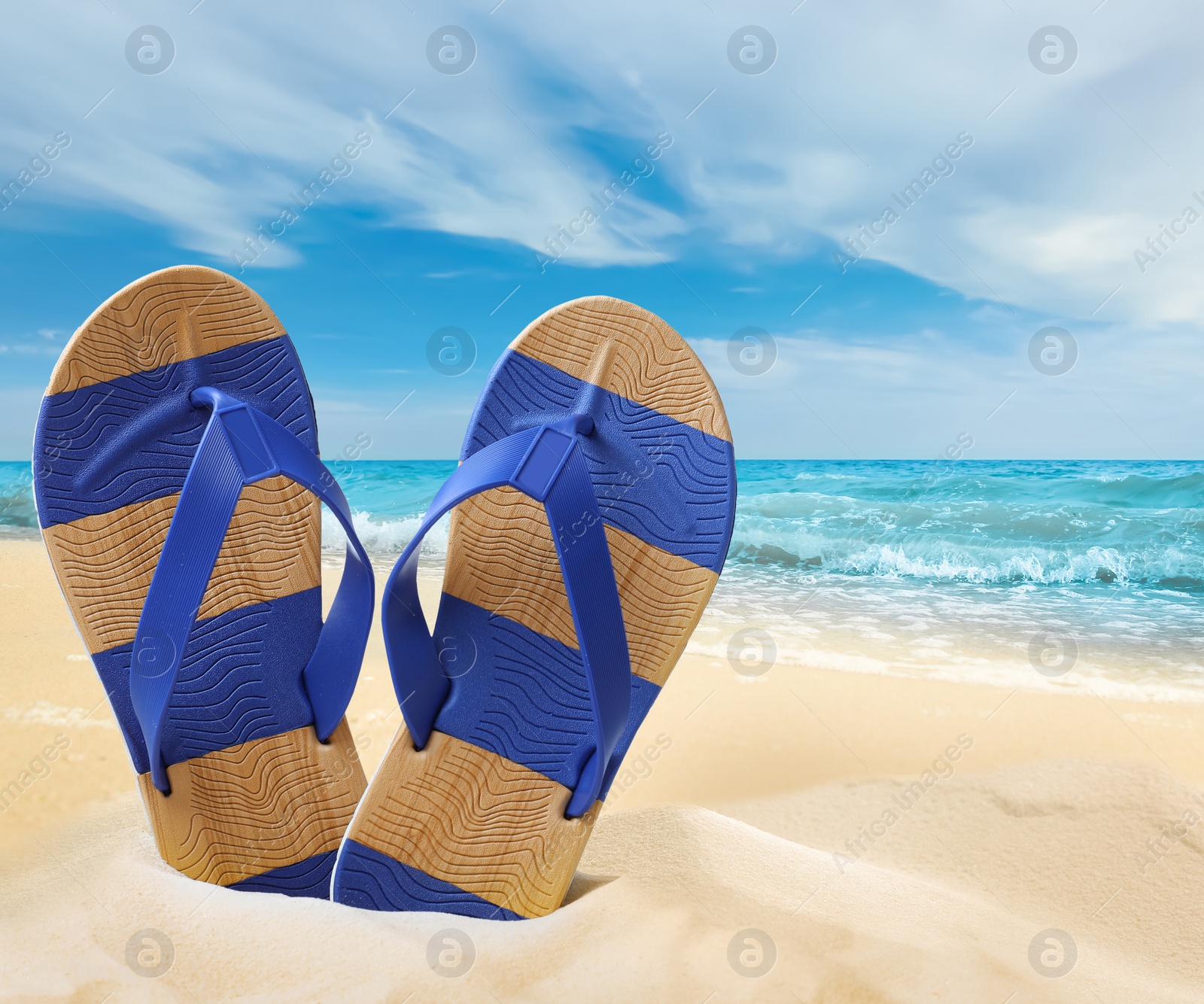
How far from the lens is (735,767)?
8.00ft

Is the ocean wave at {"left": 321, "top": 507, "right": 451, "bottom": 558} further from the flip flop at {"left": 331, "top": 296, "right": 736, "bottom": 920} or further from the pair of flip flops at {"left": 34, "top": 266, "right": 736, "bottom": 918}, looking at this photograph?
the flip flop at {"left": 331, "top": 296, "right": 736, "bottom": 920}

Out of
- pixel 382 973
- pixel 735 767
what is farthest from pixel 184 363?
pixel 735 767

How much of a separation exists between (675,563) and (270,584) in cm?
91

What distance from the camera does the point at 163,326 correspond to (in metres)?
1.75

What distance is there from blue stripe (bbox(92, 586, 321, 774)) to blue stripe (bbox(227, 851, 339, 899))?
0.88ft

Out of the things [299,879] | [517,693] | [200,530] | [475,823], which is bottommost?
[299,879]

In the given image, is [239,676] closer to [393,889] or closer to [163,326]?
[393,889]

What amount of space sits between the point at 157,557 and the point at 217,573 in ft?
0.41

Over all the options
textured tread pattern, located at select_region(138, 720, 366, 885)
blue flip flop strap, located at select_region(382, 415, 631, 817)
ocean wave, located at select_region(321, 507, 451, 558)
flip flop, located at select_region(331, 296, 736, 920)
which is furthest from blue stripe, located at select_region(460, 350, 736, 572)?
ocean wave, located at select_region(321, 507, 451, 558)

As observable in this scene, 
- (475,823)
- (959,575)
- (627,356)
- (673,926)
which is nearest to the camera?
(673,926)

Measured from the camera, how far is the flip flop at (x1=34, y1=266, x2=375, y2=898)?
1551 mm

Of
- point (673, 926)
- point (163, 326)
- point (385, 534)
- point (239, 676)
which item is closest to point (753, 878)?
point (673, 926)

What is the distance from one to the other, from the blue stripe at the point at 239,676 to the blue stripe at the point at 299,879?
0.88 feet

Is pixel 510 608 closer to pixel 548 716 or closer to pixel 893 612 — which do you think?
pixel 548 716
